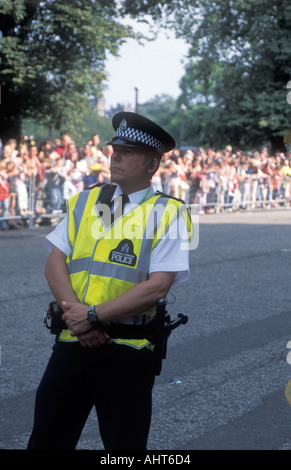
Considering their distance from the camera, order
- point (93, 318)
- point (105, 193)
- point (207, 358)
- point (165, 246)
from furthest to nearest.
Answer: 1. point (207, 358)
2. point (105, 193)
3. point (165, 246)
4. point (93, 318)

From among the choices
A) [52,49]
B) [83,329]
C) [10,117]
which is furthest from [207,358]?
[10,117]

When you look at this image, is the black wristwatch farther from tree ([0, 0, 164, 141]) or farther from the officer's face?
tree ([0, 0, 164, 141])

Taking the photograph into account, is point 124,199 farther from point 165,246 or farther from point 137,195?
point 165,246

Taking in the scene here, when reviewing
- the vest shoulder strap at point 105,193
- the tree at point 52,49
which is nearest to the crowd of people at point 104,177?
the tree at point 52,49

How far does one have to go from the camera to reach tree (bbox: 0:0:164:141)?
2247 cm

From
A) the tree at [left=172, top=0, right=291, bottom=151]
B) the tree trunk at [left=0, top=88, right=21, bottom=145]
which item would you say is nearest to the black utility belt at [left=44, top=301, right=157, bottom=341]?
the tree trunk at [left=0, top=88, right=21, bottom=145]

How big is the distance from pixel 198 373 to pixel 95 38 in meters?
19.3

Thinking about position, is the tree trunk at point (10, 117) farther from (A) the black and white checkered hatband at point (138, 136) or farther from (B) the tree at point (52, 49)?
(A) the black and white checkered hatband at point (138, 136)

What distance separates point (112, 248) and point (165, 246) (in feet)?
0.65

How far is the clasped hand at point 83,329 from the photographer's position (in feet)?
9.30

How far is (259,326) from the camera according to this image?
7387 millimetres

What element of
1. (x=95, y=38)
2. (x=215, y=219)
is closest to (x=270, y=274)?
(x=215, y=219)

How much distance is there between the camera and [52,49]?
77.7ft

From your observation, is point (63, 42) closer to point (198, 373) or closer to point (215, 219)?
point (215, 219)
